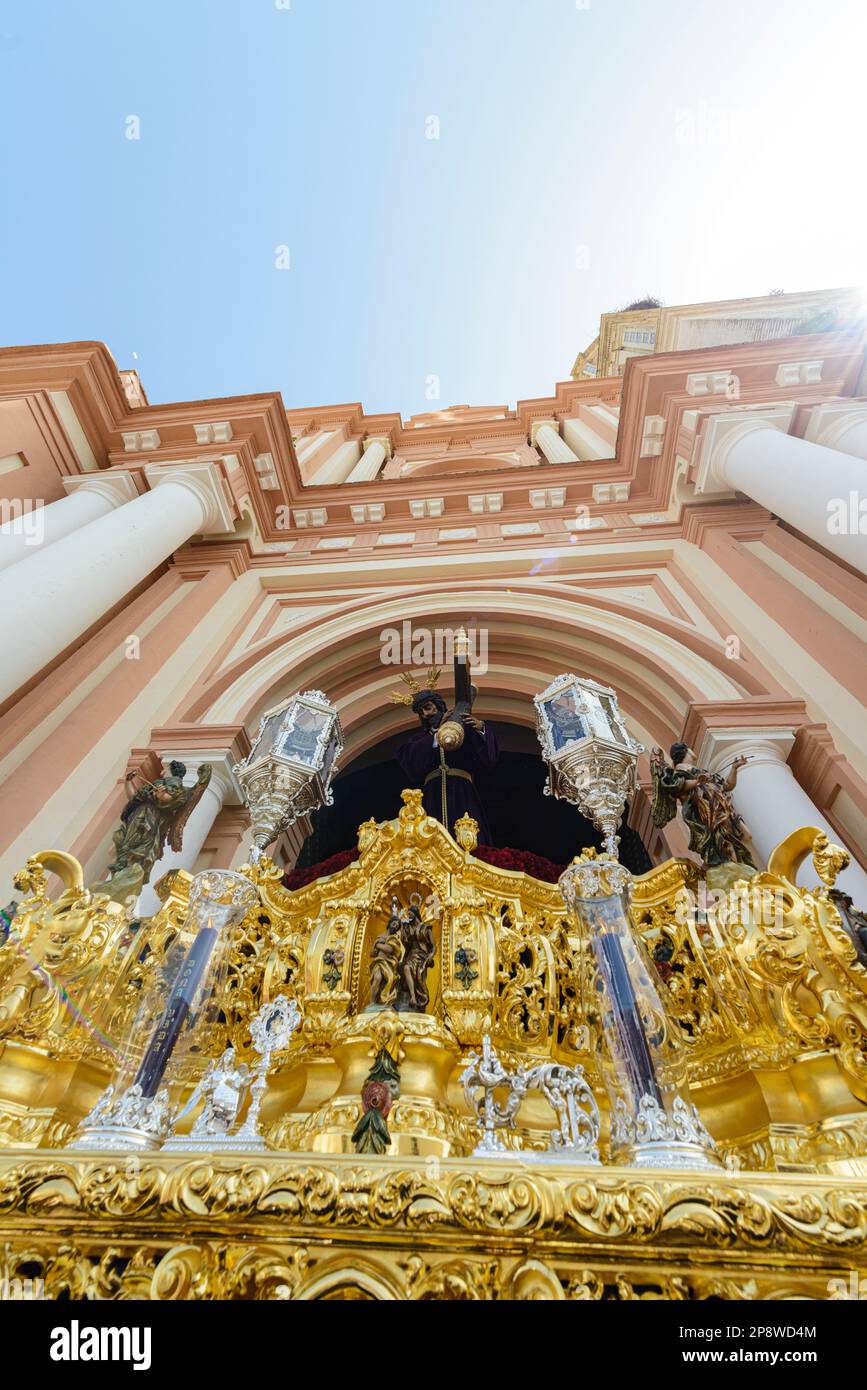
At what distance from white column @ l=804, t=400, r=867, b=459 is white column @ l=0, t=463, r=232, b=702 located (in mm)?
7327

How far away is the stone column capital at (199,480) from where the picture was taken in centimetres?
812

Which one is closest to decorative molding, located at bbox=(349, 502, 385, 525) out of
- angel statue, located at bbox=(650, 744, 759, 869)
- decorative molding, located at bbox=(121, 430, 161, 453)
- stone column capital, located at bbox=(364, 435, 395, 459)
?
decorative molding, located at bbox=(121, 430, 161, 453)

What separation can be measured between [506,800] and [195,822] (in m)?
5.34

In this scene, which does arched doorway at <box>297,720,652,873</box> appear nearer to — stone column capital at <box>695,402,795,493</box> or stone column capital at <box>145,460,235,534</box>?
stone column capital at <box>145,460,235,534</box>

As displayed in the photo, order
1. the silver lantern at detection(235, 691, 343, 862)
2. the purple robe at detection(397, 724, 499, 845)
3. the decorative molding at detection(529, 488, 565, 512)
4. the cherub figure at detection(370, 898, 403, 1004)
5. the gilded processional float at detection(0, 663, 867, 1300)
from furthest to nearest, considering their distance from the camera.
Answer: the decorative molding at detection(529, 488, 565, 512), the purple robe at detection(397, 724, 499, 845), the silver lantern at detection(235, 691, 343, 862), the cherub figure at detection(370, 898, 403, 1004), the gilded processional float at detection(0, 663, 867, 1300)

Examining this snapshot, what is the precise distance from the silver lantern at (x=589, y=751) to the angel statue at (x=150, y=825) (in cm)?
273

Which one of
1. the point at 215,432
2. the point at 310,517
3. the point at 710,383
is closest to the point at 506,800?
the point at 310,517

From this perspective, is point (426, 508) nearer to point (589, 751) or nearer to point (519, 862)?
point (589, 751)

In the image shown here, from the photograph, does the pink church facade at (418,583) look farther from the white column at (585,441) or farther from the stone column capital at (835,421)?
the white column at (585,441)

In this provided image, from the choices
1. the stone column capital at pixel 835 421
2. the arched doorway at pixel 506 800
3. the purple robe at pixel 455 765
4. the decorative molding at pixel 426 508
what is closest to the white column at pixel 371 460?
the decorative molding at pixel 426 508

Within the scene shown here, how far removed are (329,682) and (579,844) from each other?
3988mm

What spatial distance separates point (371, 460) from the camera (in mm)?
14859

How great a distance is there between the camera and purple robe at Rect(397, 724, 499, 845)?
20.1 ft

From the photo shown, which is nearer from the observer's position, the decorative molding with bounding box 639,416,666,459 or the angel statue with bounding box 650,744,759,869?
the angel statue with bounding box 650,744,759,869
